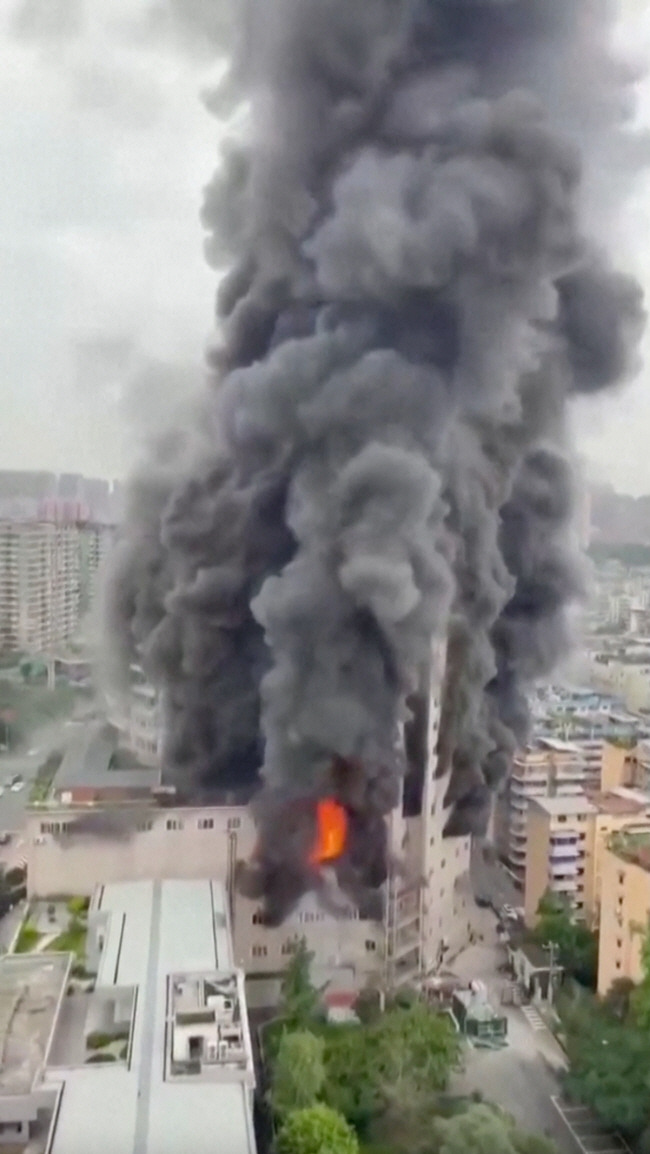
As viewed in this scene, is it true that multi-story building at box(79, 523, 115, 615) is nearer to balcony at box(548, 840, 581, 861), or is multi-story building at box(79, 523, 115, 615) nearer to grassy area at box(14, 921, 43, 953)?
grassy area at box(14, 921, 43, 953)

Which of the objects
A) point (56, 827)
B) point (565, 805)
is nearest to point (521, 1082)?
point (565, 805)

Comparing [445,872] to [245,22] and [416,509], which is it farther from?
[245,22]

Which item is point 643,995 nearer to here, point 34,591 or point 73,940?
point 73,940

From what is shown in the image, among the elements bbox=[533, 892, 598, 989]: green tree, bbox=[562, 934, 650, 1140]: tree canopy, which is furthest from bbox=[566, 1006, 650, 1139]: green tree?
bbox=[533, 892, 598, 989]: green tree

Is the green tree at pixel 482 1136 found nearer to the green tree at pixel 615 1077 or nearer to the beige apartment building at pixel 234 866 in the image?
the green tree at pixel 615 1077

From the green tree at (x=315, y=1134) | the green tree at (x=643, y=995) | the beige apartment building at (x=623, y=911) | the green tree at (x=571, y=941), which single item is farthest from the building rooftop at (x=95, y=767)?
the green tree at (x=643, y=995)
